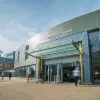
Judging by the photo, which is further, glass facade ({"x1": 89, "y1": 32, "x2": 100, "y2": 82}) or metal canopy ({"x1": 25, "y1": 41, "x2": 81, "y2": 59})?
metal canopy ({"x1": 25, "y1": 41, "x2": 81, "y2": 59})

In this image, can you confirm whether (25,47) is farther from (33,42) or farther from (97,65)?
(97,65)

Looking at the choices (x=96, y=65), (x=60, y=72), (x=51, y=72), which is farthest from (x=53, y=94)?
(x=51, y=72)

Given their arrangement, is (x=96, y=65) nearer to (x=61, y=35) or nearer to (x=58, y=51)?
(x=58, y=51)

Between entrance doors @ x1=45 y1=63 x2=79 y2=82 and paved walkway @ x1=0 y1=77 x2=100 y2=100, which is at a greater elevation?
entrance doors @ x1=45 y1=63 x2=79 y2=82

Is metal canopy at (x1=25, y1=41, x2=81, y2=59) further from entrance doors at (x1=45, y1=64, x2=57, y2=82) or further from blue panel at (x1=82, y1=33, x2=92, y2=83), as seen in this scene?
entrance doors at (x1=45, y1=64, x2=57, y2=82)

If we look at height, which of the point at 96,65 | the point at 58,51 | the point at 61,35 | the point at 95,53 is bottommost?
the point at 96,65

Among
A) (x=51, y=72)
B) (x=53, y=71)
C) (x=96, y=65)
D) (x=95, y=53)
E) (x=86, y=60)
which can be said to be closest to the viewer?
(x=86, y=60)

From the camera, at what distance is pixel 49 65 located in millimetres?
20406

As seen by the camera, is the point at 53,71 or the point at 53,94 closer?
the point at 53,94

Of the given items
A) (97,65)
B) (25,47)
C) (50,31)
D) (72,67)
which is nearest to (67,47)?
(72,67)

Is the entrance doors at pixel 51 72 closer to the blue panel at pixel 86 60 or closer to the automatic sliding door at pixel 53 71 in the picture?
the automatic sliding door at pixel 53 71

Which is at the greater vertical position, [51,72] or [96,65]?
[96,65]

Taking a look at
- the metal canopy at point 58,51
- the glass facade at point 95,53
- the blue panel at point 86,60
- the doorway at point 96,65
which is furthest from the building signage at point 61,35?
the doorway at point 96,65

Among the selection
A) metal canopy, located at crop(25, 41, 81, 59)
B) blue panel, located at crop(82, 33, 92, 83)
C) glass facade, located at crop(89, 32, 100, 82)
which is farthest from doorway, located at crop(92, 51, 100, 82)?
metal canopy, located at crop(25, 41, 81, 59)
